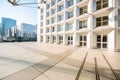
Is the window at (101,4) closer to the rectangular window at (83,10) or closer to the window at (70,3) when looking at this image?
the rectangular window at (83,10)

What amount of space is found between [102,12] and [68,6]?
9.55 metres

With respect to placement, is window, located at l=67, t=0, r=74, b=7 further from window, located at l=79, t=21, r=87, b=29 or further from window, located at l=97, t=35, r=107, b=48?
window, located at l=97, t=35, r=107, b=48

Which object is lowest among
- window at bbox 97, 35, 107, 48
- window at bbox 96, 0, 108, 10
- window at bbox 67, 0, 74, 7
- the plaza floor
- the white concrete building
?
the plaza floor

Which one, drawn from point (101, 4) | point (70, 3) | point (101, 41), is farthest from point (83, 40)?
point (70, 3)

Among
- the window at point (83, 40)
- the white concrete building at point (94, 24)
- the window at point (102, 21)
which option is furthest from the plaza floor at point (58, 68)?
the window at point (83, 40)

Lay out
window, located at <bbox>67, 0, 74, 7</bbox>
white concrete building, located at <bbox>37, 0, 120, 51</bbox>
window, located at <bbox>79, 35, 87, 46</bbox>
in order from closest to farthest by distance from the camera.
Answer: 1. white concrete building, located at <bbox>37, 0, 120, 51</bbox>
2. window, located at <bbox>79, 35, 87, 46</bbox>
3. window, located at <bbox>67, 0, 74, 7</bbox>

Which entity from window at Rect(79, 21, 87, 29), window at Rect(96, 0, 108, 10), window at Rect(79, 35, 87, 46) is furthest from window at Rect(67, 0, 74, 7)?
window at Rect(79, 35, 87, 46)

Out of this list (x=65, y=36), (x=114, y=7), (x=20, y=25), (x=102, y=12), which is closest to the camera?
(x=114, y=7)

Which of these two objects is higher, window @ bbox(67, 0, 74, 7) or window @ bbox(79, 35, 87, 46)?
window @ bbox(67, 0, 74, 7)

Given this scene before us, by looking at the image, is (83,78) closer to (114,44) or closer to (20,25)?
(114,44)

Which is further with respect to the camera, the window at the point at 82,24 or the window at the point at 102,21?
the window at the point at 82,24

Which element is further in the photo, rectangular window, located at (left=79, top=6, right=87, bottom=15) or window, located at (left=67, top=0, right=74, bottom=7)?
window, located at (left=67, top=0, right=74, bottom=7)

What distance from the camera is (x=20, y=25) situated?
296ft

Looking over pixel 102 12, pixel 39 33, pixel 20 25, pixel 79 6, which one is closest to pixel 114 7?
pixel 102 12
